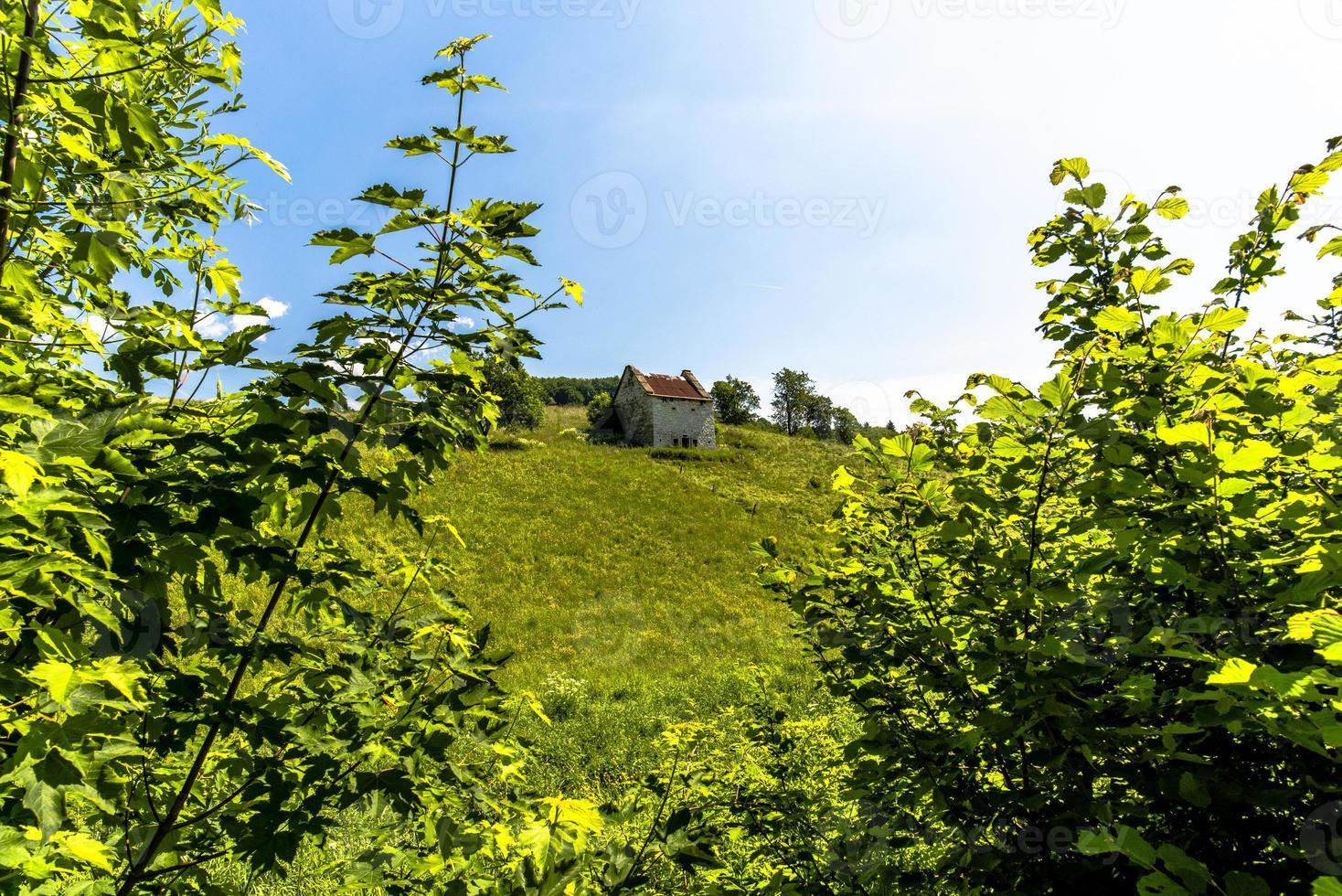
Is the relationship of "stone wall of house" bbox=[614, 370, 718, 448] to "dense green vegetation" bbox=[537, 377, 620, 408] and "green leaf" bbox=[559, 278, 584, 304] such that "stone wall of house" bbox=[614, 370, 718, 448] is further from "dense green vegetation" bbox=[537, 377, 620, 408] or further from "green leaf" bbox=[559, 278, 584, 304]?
"dense green vegetation" bbox=[537, 377, 620, 408]

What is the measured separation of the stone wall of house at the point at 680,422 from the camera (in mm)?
39594

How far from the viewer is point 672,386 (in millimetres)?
42125

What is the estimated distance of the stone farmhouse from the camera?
130 feet

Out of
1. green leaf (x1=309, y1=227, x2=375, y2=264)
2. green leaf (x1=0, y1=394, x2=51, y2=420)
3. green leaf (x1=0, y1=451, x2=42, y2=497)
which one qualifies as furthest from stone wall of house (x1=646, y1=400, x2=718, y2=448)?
green leaf (x1=0, y1=451, x2=42, y2=497)

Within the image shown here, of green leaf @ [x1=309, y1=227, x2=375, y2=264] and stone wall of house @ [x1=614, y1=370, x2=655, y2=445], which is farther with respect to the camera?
stone wall of house @ [x1=614, y1=370, x2=655, y2=445]

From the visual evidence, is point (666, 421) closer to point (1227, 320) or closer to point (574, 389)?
point (1227, 320)

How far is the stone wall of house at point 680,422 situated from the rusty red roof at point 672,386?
35 centimetres

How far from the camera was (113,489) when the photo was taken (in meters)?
1.82

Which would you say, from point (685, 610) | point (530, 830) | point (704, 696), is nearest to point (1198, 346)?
point (530, 830)

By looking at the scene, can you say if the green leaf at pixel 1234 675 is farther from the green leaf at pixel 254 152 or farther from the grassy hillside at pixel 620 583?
the green leaf at pixel 254 152

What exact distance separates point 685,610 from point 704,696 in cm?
617

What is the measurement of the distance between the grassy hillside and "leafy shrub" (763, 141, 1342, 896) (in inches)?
27.1

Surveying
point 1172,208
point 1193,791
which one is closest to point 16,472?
point 1193,791

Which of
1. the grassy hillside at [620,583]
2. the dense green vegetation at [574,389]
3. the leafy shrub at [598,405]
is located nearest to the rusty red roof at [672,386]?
the grassy hillside at [620,583]
